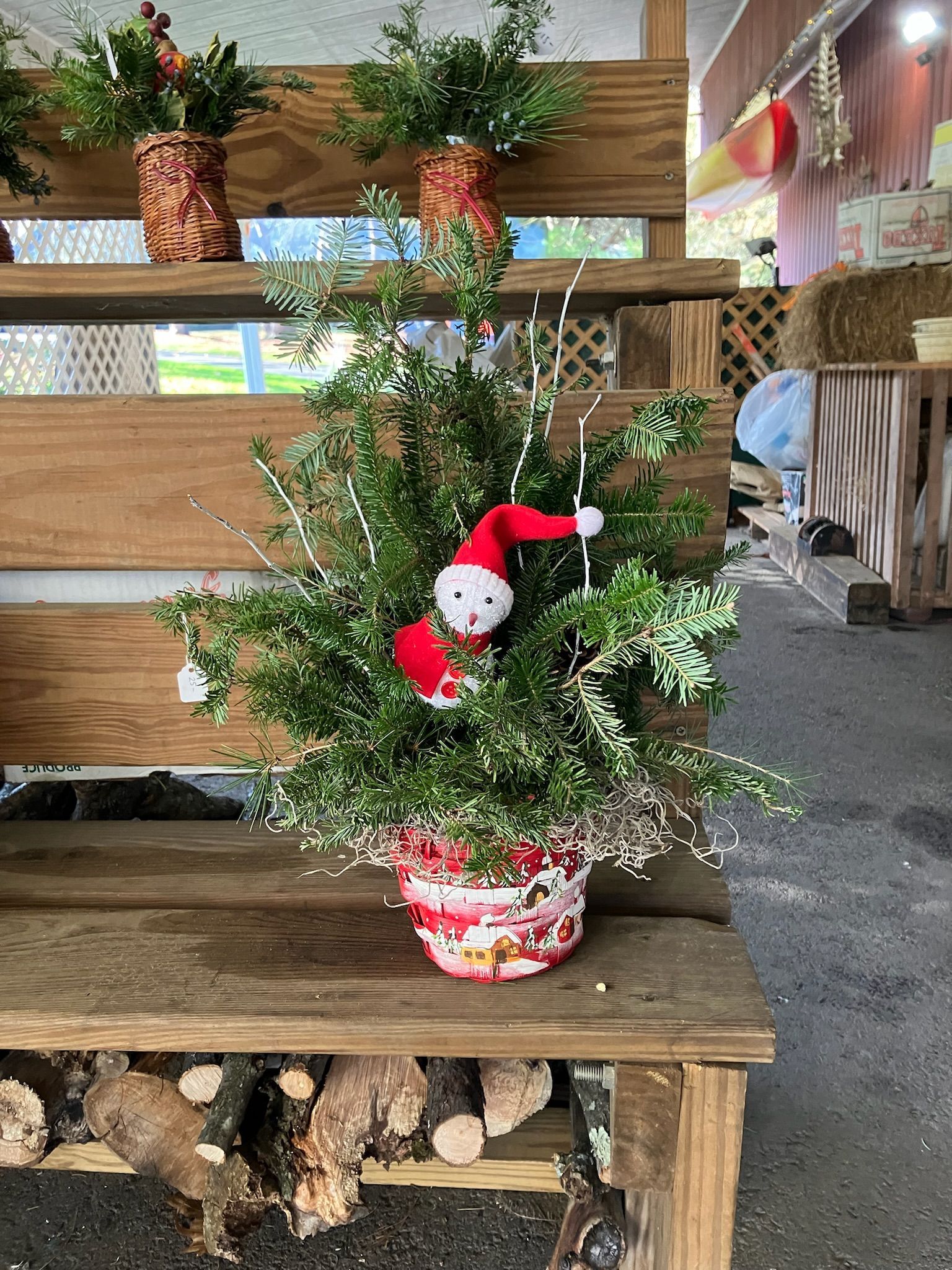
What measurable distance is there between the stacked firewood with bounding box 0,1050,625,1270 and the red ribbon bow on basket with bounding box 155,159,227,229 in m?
0.86

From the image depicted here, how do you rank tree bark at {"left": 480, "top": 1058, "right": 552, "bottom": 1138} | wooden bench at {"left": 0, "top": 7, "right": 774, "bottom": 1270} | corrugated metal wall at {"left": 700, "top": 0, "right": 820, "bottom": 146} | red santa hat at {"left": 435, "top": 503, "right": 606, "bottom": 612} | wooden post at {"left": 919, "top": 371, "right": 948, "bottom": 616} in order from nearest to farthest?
red santa hat at {"left": 435, "top": 503, "right": 606, "bottom": 612}, wooden bench at {"left": 0, "top": 7, "right": 774, "bottom": 1270}, tree bark at {"left": 480, "top": 1058, "right": 552, "bottom": 1138}, wooden post at {"left": 919, "top": 371, "right": 948, "bottom": 616}, corrugated metal wall at {"left": 700, "top": 0, "right": 820, "bottom": 146}

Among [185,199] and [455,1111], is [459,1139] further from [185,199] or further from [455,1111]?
[185,199]

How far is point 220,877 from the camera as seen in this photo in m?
1.03

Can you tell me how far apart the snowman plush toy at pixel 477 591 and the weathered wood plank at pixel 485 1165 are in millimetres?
519

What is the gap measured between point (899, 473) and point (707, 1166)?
2.95 metres

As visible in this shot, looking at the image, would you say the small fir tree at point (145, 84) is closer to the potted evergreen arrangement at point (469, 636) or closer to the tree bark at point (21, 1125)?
the potted evergreen arrangement at point (469, 636)

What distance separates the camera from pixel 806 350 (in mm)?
4195

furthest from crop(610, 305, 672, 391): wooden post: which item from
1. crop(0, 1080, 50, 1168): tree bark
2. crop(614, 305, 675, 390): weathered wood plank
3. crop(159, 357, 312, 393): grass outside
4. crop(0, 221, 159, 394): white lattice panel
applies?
crop(159, 357, 312, 393): grass outside

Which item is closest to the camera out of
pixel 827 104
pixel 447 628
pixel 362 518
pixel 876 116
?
pixel 447 628

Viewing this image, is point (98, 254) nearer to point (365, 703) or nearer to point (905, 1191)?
point (365, 703)

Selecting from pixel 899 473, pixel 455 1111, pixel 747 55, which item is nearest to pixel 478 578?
pixel 455 1111

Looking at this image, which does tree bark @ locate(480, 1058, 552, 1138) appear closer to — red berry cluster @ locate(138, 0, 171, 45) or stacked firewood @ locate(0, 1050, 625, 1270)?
stacked firewood @ locate(0, 1050, 625, 1270)

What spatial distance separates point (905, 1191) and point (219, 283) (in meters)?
1.29

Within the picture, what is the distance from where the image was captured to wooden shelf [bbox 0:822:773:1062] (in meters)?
0.75
